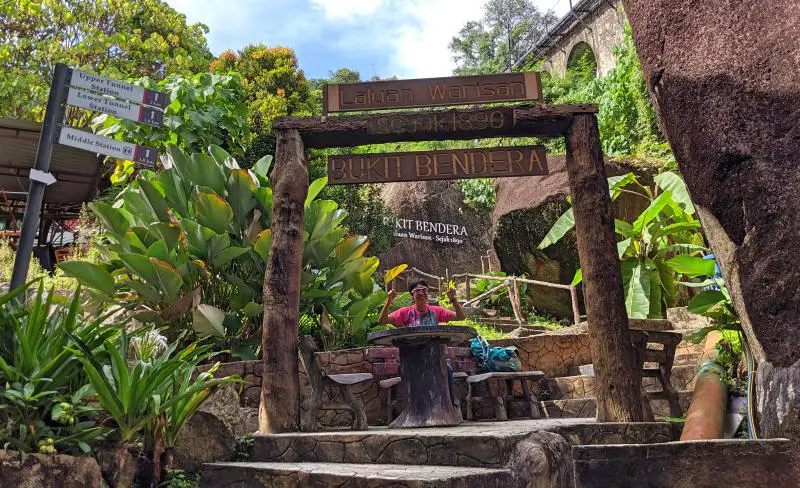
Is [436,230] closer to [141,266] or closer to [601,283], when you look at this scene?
[141,266]

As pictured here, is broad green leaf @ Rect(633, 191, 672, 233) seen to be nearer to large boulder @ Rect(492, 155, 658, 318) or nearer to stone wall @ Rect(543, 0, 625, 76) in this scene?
large boulder @ Rect(492, 155, 658, 318)

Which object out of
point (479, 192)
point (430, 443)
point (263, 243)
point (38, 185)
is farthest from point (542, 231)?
point (38, 185)

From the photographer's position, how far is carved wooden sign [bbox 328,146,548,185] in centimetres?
589

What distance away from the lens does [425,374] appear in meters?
5.97

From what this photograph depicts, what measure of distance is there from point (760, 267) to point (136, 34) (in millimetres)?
17914

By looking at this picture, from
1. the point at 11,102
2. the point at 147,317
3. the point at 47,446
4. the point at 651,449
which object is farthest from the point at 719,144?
the point at 11,102

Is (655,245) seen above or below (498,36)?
below

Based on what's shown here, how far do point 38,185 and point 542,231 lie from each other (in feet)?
32.4

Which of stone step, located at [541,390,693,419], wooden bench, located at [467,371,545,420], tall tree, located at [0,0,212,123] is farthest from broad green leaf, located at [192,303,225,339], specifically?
tall tree, located at [0,0,212,123]

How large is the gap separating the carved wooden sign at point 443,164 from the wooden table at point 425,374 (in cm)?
140

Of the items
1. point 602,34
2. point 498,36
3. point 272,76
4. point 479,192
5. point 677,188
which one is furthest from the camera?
point 498,36

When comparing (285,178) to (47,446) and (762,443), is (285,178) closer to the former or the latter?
(47,446)

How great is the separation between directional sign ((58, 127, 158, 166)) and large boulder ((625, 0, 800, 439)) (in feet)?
13.3

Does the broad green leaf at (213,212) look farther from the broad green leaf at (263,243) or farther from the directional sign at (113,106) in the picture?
the directional sign at (113,106)
